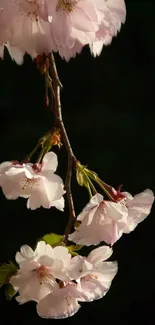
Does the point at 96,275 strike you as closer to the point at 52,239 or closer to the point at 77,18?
the point at 52,239

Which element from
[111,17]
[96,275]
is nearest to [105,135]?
[96,275]

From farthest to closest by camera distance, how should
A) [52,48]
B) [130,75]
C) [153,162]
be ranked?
[130,75] → [153,162] → [52,48]

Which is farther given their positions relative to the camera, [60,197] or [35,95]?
[35,95]

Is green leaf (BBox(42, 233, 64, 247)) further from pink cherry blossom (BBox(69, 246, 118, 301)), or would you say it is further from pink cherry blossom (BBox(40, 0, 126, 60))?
pink cherry blossom (BBox(40, 0, 126, 60))

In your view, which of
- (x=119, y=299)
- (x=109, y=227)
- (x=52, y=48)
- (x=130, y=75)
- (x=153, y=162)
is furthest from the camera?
(x=130, y=75)

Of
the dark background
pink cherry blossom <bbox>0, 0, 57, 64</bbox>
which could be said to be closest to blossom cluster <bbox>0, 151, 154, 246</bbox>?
pink cherry blossom <bbox>0, 0, 57, 64</bbox>

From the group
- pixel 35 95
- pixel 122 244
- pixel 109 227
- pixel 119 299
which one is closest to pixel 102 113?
pixel 35 95

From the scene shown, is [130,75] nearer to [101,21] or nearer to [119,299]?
[119,299]

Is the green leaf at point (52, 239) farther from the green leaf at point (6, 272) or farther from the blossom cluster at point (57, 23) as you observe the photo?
the blossom cluster at point (57, 23)
